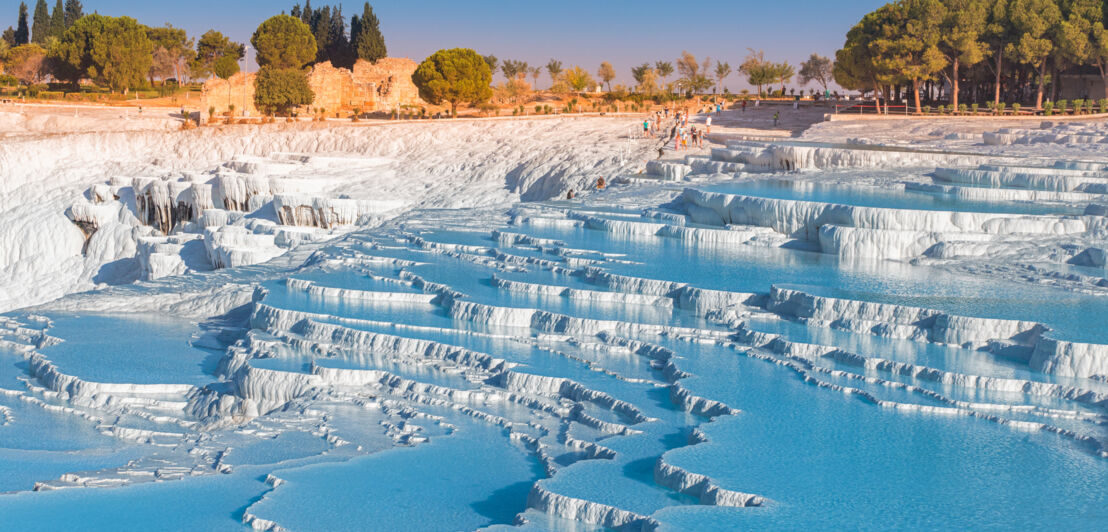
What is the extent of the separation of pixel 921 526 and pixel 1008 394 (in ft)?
8.65

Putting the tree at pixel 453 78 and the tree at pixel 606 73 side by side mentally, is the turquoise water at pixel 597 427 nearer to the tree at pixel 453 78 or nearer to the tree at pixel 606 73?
the tree at pixel 453 78

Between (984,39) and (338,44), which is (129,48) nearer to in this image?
(338,44)

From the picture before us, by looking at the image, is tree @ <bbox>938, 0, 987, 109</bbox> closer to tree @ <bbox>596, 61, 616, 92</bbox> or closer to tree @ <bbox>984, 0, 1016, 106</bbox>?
tree @ <bbox>984, 0, 1016, 106</bbox>

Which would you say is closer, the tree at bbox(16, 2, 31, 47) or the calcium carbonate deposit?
the calcium carbonate deposit

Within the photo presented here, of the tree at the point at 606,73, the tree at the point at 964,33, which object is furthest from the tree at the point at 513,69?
the tree at the point at 964,33

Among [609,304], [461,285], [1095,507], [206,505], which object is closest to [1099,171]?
[609,304]

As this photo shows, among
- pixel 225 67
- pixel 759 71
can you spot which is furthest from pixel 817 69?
pixel 225 67

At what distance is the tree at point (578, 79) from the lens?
1960 inches

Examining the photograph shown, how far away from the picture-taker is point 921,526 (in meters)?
5.46

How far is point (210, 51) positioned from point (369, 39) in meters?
8.73

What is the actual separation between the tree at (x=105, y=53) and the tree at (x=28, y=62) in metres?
1.42

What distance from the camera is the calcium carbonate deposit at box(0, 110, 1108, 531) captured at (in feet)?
20.7

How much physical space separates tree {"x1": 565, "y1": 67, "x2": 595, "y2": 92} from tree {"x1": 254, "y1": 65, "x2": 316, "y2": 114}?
56.0ft

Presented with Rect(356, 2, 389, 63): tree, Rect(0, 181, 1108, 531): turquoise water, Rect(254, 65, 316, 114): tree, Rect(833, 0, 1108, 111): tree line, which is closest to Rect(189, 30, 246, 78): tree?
Rect(356, 2, 389, 63): tree
